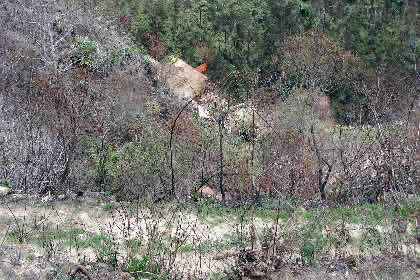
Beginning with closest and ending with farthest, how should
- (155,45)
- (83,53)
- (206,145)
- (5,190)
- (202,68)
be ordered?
(5,190)
(206,145)
(83,53)
(202,68)
(155,45)

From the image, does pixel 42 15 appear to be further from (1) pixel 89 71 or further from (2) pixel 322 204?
(2) pixel 322 204

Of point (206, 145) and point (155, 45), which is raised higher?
point (155, 45)

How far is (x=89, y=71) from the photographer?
13195 millimetres

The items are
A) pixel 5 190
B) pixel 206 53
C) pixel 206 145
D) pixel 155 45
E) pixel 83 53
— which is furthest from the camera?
pixel 206 53

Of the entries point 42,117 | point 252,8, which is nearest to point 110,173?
point 42,117

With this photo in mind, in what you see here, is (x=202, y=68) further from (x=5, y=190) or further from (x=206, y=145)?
(x=5, y=190)

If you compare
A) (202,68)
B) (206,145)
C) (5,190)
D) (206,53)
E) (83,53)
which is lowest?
(5,190)

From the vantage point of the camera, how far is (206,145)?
9.66 metres

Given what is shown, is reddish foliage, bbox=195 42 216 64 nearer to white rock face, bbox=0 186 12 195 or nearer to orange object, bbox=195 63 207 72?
orange object, bbox=195 63 207 72

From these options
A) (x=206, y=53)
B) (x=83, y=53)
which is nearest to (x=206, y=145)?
(x=83, y=53)

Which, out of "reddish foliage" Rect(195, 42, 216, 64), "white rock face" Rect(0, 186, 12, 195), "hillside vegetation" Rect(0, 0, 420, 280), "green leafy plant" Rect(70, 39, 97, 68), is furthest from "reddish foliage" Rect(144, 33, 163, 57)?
"white rock face" Rect(0, 186, 12, 195)

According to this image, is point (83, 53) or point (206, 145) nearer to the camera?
point (206, 145)

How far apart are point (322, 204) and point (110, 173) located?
4.10 meters

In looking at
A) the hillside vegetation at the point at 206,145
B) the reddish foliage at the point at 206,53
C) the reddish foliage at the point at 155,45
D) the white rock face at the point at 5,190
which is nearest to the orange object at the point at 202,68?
the hillside vegetation at the point at 206,145
